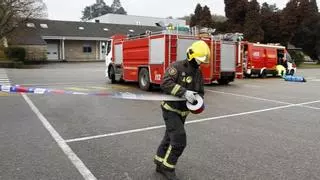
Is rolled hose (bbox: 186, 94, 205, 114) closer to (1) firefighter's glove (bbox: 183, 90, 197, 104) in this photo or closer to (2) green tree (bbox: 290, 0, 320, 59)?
(1) firefighter's glove (bbox: 183, 90, 197, 104)

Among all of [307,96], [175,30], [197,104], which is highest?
[175,30]

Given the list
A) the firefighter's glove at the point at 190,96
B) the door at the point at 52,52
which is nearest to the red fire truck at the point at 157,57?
the firefighter's glove at the point at 190,96

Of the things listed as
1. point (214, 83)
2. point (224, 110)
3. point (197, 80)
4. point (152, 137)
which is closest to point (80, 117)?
point (152, 137)

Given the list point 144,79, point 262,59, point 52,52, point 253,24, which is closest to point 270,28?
point 253,24

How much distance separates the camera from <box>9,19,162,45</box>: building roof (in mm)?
49906

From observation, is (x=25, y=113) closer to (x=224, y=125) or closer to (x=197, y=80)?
(x=224, y=125)

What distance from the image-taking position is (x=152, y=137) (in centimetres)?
757

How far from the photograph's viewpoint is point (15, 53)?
1725 inches

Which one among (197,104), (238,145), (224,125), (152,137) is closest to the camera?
(197,104)

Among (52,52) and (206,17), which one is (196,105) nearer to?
(206,17)

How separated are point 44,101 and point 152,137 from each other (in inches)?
253

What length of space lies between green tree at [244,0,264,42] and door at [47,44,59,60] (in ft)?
82.8

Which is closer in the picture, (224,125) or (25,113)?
(224,125)

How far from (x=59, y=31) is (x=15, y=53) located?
527 inches
